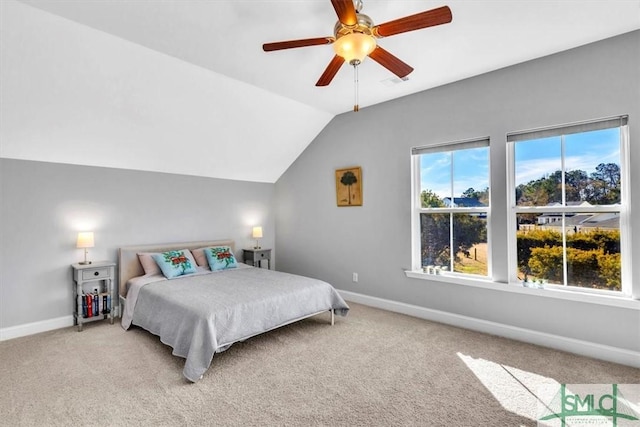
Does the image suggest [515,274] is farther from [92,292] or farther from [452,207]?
[92,292]

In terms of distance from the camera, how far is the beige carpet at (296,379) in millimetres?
2006

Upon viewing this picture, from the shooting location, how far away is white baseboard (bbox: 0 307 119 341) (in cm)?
319

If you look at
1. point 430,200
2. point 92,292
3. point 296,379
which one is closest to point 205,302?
point 296,379

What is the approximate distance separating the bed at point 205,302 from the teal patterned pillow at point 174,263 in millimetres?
30

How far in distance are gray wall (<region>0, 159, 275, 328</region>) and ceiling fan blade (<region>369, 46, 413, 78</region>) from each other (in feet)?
11.2

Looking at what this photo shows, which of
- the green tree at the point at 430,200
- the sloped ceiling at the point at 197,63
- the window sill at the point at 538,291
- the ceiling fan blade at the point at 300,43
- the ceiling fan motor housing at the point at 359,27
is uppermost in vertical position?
the sloped ceiling at the point at 197,63

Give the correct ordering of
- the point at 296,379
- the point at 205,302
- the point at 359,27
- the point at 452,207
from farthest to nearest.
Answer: the point at 452,207, the point at 205,302, the point at 296,379, the point at 359,27

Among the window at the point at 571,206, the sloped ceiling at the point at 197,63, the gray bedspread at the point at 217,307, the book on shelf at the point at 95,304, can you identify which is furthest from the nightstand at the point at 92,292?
the window at the point at 571,206

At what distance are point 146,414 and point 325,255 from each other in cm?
316

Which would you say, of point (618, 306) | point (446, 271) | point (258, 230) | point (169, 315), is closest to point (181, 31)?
point (169, 315)

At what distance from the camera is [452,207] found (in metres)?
3.71

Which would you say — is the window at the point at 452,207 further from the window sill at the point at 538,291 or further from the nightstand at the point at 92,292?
the nightstand at the point at 92,292

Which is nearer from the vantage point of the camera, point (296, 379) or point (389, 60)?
point (389, 60)

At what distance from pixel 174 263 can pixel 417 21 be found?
3551mm
